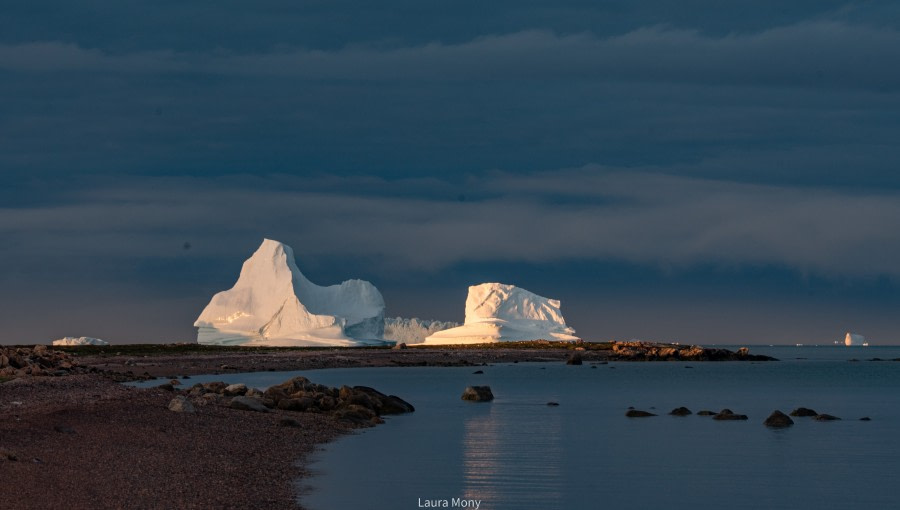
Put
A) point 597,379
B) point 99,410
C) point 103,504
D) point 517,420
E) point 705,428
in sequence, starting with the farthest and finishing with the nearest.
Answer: point 597,379 → point 517,420 → point 705,428 → point 99,410 → point 103,504

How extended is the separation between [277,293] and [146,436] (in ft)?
329

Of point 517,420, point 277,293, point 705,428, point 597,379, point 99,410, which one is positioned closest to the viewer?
point 99,410

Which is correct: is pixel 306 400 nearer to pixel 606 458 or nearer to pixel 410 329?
pixel 606 458

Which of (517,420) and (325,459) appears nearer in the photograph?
(325,459)

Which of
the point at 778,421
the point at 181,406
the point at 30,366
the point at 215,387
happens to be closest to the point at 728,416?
the point at 778,421

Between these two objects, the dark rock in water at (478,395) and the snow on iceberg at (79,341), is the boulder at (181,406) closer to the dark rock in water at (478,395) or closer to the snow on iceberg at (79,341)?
the dark rock in water at (478,395)

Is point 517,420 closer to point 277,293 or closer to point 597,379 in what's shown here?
point 597,379

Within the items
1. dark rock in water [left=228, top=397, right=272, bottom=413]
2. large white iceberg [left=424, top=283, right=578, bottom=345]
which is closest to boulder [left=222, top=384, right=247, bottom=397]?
dark rock in water [left=228, top=397, right=272, bottom=413]

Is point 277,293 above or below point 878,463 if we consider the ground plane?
above

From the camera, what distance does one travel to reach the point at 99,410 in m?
24.3

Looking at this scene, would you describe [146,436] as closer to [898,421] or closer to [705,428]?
[705,428]

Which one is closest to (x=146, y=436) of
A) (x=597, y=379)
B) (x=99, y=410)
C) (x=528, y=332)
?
(x=99, y=410)

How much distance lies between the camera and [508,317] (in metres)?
152

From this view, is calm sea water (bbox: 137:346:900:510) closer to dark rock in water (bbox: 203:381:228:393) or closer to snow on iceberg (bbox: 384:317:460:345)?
dark rock in water (bbox: 203:381:228:393)
